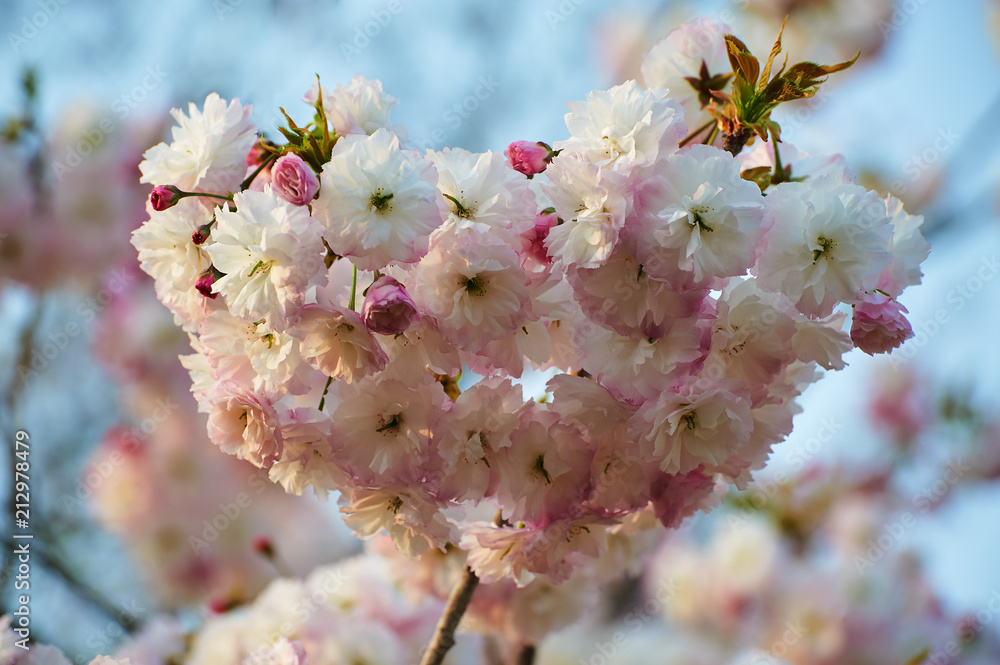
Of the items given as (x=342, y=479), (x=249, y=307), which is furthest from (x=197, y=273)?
(x=342, y=479)

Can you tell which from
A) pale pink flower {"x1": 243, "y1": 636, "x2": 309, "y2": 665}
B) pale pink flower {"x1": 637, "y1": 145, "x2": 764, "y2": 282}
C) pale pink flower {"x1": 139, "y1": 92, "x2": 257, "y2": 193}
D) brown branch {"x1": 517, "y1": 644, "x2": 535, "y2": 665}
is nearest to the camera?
pale pink flower {"x1": 637, "y1": 145, "x2": 764, "y2": 282}

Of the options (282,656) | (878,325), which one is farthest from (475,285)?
(282,656)

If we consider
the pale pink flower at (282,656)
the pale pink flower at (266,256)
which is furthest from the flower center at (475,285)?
the pale pink flower at (282,656)

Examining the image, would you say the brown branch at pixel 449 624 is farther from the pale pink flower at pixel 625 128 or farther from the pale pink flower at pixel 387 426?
the pale pink flower at pixel 625 128

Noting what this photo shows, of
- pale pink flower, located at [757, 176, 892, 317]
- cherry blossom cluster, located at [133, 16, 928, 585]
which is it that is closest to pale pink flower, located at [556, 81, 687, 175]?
cherry blossom cluster, located at [133, 16, 928, 585]

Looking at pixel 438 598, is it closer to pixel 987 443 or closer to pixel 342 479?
pixel 342 479

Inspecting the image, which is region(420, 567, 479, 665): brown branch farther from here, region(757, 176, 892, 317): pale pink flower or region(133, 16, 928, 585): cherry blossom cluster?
region(757, 176, 892, 317): pale pink flower

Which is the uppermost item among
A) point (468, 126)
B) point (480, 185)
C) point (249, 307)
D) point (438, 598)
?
point (468, 126)
